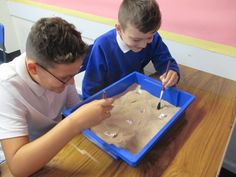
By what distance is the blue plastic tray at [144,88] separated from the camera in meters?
0.61

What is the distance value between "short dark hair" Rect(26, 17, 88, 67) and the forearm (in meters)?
0.18

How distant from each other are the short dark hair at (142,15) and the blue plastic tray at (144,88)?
20cm

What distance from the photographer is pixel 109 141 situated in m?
0.68

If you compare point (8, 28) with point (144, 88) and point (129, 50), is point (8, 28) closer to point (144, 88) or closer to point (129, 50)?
point (129, 50)

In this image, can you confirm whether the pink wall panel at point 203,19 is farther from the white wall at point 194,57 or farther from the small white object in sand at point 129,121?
the small white object in sand at point 129,121

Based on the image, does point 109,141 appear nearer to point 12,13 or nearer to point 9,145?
point 9,145

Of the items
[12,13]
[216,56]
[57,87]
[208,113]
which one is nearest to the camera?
[57,87]

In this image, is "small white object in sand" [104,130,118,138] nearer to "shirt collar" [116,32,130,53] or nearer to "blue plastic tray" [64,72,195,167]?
"blue plastic tray" [64,72,195,167]

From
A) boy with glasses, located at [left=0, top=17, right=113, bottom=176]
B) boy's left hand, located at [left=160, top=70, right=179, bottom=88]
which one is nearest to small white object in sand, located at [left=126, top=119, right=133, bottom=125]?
boy with glasses, located at [left=0, top=17, right=113, bottom=176]

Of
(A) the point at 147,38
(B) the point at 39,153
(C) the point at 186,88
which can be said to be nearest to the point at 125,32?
(A) the point at 147,38

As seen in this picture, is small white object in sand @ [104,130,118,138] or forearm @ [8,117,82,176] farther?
small white object in sand @ [104,130,118,138]

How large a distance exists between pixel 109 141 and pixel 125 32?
492 millimetres

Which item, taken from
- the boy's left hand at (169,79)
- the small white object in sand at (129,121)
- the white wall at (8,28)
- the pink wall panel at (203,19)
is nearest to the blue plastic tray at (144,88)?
the boy's left hand at (169,79)

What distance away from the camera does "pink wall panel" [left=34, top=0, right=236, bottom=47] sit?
114 centimetres
